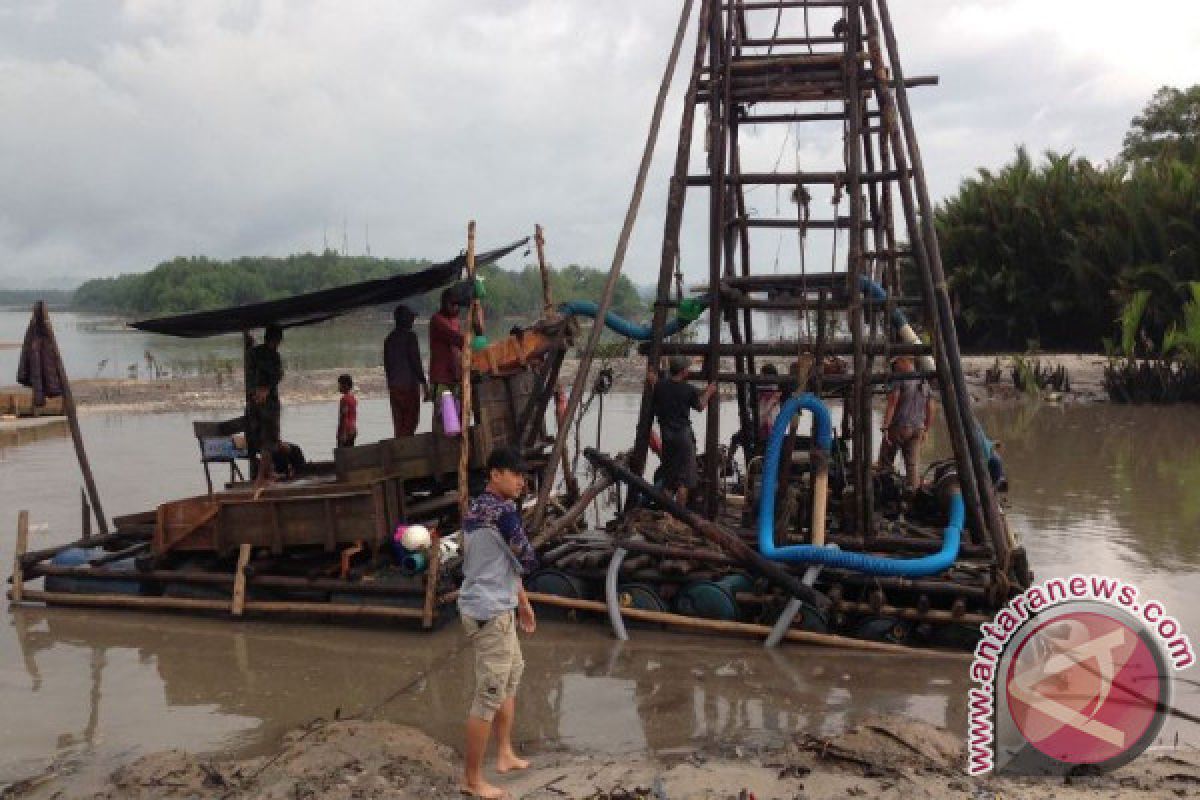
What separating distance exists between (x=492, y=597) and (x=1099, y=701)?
3.28 m

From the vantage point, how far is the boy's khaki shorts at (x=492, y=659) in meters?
5.49

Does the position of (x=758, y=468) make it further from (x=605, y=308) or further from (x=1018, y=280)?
(x=1018, y=280)

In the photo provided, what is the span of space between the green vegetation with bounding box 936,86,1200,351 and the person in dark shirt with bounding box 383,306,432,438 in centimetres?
2311

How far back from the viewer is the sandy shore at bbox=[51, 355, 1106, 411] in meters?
26.4

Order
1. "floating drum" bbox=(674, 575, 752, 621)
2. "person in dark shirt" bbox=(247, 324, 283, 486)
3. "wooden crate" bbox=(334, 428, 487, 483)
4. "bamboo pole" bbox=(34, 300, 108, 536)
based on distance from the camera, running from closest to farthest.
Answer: "floating drum" bbox=(674, 575, 752, 621)
"wooden crate" bbox=(334, 428, 487, 483)
"person in dark shirt" bbox=(247, 324, 283, 486)
"bamboo pole" bbox=(34, 300, 108, 536)

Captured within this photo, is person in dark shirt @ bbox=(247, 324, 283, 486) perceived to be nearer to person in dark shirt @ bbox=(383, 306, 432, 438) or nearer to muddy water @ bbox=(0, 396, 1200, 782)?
person in dark shirt @ bbox=(383, 306, 432, 438)

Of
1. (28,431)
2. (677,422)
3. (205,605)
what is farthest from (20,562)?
(28,431)

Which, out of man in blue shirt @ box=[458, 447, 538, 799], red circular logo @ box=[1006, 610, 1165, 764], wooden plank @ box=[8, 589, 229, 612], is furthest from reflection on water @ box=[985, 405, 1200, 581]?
wooden plank @ box=[8, 589, 229, 612]

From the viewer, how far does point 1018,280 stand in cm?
3369

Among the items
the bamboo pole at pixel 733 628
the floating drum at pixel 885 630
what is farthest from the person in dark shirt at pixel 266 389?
the floating drum at pixel 885 630

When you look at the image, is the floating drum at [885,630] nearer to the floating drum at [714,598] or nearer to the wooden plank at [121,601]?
the floating drum at [714,598]

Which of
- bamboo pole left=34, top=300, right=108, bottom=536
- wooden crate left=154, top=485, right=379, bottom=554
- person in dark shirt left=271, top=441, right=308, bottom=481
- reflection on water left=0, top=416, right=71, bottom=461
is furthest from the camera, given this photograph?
reflection on water left=0, top=416, right=71, bottom=461

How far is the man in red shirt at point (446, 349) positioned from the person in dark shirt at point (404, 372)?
27 centimetres

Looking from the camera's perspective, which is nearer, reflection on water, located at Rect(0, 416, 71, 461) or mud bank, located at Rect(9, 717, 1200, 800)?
mud bank, located at Rect(9, 717, 1200, 800)
